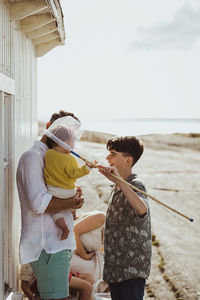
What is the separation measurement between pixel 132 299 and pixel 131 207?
64cm

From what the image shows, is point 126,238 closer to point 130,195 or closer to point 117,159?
point 130,195

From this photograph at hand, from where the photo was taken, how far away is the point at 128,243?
295 centimetres

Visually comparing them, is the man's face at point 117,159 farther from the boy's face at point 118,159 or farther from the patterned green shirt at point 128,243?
the patterned green shirt at point 128,243

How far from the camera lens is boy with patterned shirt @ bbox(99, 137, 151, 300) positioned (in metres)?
2.93

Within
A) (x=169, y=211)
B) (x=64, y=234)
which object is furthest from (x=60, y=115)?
(x=169, y=211)

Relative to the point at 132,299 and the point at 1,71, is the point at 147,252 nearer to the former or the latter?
the point at 132,299

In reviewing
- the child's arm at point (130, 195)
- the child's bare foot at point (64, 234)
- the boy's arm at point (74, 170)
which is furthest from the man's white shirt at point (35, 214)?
the child's arm at point (130, 195)

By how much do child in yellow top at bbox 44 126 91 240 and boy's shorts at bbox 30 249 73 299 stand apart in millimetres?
147

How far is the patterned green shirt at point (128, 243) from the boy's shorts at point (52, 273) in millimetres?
352

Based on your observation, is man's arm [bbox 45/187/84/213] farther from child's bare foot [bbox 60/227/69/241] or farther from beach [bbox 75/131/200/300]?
beach [bbox 75/131/200/300]

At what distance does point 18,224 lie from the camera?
4.02 metres

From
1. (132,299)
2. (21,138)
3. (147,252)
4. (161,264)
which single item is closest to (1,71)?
(21,138)

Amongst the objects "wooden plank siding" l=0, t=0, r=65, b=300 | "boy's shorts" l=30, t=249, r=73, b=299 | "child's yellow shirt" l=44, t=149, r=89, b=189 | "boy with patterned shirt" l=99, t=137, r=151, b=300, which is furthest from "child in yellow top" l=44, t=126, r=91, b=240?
"wooden plank siding" l=0, t=0, r=65, b=300

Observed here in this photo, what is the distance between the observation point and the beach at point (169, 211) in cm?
543
